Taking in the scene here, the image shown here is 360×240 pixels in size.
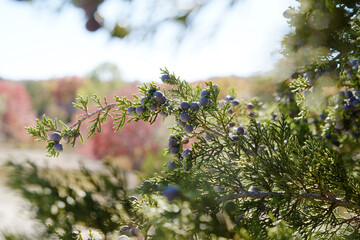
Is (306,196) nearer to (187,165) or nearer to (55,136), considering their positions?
(187,165)

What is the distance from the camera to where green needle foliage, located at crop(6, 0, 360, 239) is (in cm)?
80

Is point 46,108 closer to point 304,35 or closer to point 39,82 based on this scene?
point 39,82

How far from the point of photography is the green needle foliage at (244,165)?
80 cm

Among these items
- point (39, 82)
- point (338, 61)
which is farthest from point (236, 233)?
A: point (39, 82)

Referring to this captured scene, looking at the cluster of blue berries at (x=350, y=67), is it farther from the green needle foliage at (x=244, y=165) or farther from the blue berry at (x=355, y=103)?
the blue berry at (x=355, y=103)

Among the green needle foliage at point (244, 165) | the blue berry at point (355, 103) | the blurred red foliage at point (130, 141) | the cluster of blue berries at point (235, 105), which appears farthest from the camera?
the blurred red foliage at point (130, 141)

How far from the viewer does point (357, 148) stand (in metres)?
1.74

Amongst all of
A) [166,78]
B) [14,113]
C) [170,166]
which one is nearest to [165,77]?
[166,78]

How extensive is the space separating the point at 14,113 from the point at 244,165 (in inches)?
897

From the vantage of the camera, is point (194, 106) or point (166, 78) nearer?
point (194, 106)

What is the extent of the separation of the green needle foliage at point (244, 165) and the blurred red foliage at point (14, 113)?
834 inches

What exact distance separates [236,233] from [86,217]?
17.6 inches

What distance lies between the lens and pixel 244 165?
3.75 feet

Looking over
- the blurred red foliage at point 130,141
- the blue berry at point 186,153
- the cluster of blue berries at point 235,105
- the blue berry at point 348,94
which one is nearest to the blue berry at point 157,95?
the blue berry at point 186,153
